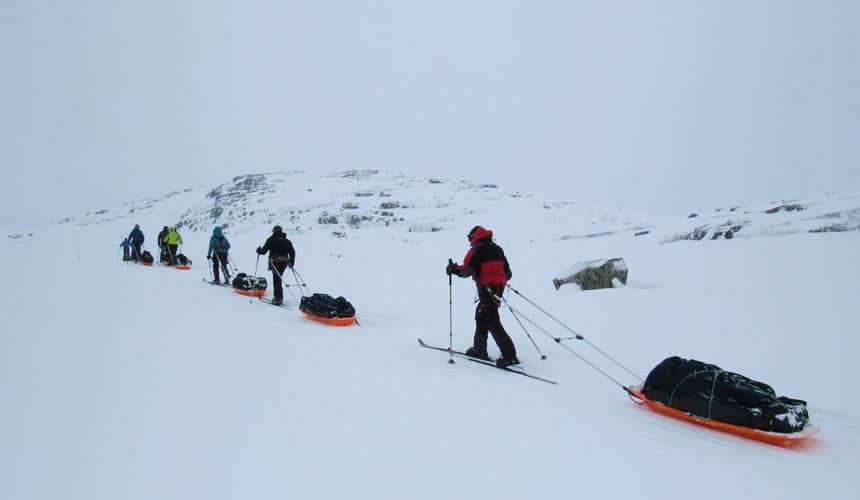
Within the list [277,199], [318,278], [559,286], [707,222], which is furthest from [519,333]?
[277,199]

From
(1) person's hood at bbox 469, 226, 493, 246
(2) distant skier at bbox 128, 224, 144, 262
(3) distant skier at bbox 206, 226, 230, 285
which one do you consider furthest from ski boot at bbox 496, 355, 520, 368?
(2) distant skier at bbox 128, 224, 144, 262

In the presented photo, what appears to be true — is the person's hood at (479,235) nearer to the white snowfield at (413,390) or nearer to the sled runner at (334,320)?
the white snowfield at (413,390)

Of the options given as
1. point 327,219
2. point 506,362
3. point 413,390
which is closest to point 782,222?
point 506,362

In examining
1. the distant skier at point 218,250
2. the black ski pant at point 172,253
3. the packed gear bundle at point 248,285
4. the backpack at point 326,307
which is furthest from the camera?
the black ski pant at point 172,253

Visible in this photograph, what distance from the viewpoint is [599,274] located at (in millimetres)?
11508

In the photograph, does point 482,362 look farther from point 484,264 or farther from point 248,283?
point 248,283

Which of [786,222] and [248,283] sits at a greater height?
[786,222]

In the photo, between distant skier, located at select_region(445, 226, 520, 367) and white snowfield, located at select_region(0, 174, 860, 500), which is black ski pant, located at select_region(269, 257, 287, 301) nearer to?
white snowfield, located at select_region(0, 174, 860, 500)

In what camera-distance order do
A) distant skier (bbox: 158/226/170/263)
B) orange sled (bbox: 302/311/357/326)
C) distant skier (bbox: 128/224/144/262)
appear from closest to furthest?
orange sled (bbox: 302/311/357/326) < distant skier (bbox: 158/226/170/263) < distant skier (bbox: 128/224/144/262)

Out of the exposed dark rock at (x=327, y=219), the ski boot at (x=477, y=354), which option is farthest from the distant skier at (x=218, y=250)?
the exposed dark rock at (x=327, y=219)

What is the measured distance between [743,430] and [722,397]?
338 millimetres

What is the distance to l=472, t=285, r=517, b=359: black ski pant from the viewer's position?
22.9 feet

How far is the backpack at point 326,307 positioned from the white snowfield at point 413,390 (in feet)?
1.03

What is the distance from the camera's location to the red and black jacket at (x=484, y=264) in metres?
7.11
